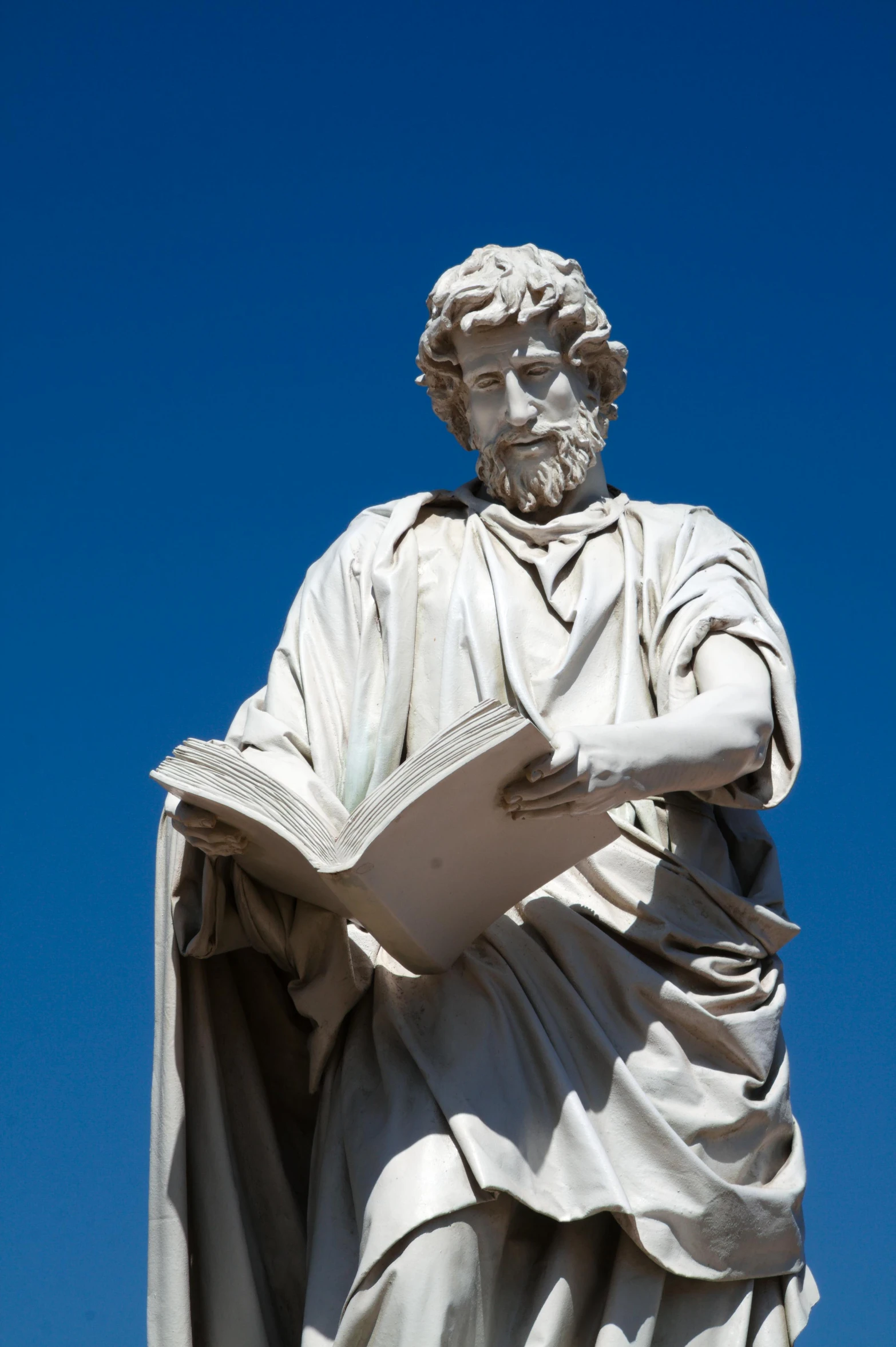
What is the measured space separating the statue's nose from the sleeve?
542mm

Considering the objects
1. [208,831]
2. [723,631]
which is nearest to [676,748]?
[723,631]

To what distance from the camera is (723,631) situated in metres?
6.96

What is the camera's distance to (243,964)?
22.5 ft

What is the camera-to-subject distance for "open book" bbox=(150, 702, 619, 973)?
5844 millimetres

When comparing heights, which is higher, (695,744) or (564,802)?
(695,744)

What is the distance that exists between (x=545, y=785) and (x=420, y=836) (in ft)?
1.15

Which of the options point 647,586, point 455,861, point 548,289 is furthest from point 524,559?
point 455,861

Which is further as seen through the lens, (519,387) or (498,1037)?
(519,387)

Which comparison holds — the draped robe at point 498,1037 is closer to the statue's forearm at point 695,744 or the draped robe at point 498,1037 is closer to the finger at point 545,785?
the statue's forearm at point 695,744

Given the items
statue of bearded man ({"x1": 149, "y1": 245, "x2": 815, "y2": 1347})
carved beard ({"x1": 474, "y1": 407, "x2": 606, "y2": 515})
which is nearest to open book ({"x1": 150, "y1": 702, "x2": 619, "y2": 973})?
statue of bearded man ({"x1": 149, "y1": 245, "x2": 815, "y2": 1347})

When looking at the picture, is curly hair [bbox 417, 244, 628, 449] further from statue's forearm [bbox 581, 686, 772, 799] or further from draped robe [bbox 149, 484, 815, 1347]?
statue's forearm [bbox 581, 686, 772, 799]

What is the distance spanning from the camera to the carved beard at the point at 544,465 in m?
7.38

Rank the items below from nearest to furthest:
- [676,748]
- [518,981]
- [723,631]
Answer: [676,748], [518,981], [723,631]

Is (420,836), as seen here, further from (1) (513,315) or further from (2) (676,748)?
(1) (513,315)
